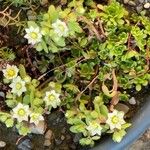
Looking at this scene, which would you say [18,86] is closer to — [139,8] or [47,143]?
[47,143]

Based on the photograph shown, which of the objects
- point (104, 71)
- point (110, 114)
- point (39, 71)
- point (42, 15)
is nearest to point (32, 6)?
point (42, 15)

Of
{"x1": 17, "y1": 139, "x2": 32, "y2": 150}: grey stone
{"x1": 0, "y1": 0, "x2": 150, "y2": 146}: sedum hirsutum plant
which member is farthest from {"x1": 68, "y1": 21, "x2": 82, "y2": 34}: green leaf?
{"x1": 17, "y1": 139, "x2": 32, "y2": 150}: grey stone

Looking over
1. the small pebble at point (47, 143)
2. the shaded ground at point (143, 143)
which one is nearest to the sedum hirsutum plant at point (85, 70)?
the small pebble at point (47, 143)

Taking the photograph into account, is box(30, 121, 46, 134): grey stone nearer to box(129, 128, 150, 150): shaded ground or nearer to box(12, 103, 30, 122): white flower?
box(12, 103, 30, 122): white flower

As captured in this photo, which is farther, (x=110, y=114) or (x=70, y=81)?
(x=70, y=81)

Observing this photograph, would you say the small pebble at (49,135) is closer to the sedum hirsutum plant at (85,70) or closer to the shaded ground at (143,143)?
the sedum hirsutum plant at (85,70)

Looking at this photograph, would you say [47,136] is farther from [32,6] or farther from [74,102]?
[32,6]

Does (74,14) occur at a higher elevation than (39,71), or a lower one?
higher
